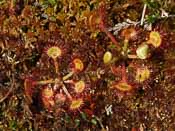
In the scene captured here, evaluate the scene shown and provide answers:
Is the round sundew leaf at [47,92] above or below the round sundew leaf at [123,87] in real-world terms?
below

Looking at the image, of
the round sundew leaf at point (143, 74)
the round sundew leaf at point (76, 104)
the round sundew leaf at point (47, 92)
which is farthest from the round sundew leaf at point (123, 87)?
the round sundew leaf at point (47, 92)

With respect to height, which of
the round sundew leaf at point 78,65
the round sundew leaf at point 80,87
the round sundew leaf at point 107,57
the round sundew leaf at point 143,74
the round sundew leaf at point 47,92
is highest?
the round sundew leaf at point 107,57

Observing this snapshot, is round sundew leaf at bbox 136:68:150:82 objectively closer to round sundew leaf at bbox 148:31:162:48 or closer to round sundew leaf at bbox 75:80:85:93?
round sundew leaf at bbox 148:31:162:48

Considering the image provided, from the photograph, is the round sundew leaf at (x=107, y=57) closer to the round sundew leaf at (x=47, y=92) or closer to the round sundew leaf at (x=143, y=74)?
the round sundew leaf at (x=143, y=74)

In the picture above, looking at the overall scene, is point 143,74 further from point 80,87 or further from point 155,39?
point 80,87

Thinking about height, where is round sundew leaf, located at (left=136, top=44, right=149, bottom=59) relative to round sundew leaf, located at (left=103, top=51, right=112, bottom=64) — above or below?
above

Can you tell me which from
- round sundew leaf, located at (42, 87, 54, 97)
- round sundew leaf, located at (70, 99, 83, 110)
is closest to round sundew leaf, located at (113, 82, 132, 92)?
round sundew leaf, located at (70, 99, 83, 110)

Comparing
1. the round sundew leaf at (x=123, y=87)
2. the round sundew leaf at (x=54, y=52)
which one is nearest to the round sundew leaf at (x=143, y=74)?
the round sundew leaf at (x=123, y=87)
